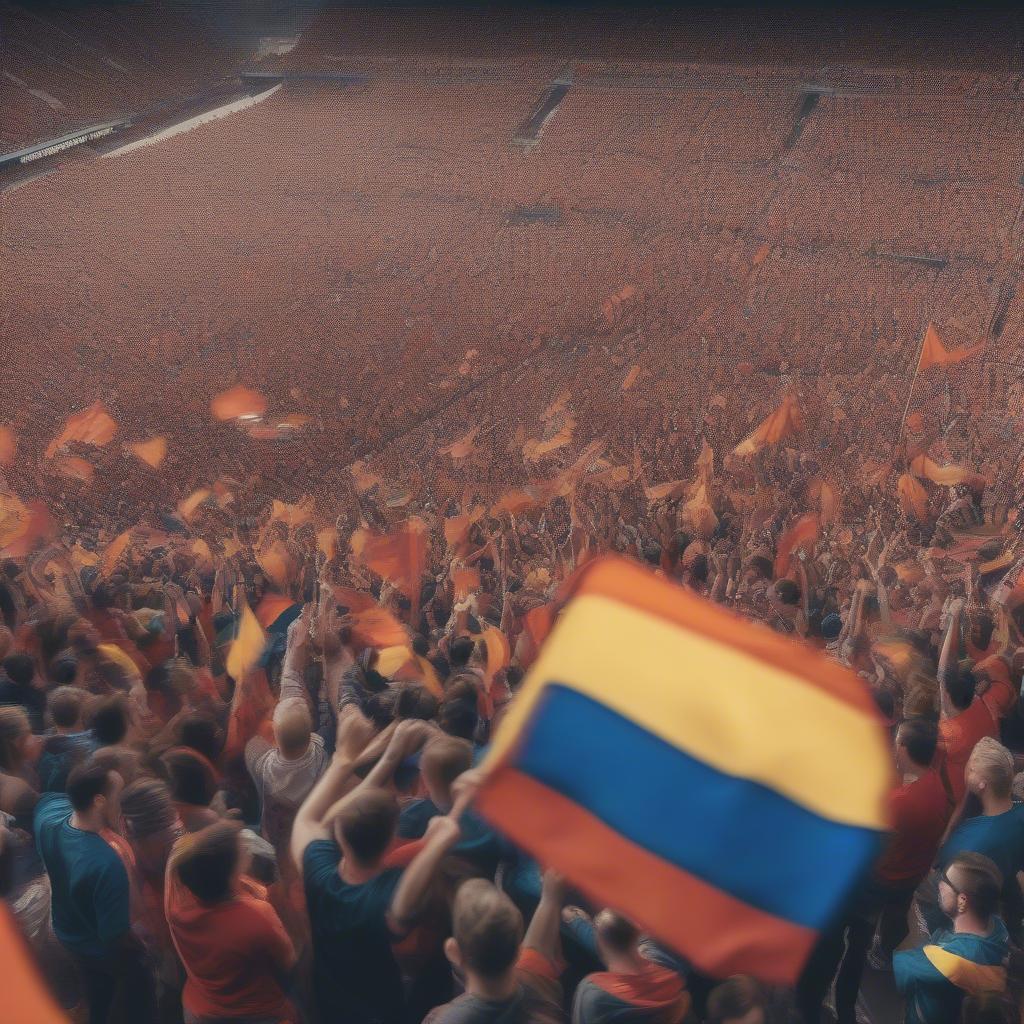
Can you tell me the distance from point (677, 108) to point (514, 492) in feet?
51.5

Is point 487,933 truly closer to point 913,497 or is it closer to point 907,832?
point 907,832

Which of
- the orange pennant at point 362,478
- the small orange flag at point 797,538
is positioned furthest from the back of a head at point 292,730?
the orange pennant at point 362,478

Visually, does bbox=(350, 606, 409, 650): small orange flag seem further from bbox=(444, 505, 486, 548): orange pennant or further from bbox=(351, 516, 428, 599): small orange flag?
bbox=(444, 505, 486, 548): orange pennant

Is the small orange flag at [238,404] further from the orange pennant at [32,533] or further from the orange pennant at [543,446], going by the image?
the orange pennant at [543,446]

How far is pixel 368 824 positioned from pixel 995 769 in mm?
1844

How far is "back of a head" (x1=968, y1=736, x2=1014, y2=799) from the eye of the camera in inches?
132

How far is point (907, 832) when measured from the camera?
3.49m

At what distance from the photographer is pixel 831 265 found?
1792cm

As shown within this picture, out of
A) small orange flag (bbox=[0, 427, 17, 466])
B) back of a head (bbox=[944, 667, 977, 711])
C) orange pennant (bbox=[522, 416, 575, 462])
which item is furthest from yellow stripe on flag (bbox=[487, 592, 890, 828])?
small orange flag (bbox=[0, 427, 17, 466])

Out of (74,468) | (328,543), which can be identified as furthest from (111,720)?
(74,468)

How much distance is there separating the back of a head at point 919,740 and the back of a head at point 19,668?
129 inches

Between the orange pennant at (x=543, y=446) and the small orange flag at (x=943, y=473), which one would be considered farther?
the orange pennant at (x=543, y=446)

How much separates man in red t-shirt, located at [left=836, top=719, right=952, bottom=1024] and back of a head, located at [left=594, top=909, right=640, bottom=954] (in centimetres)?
119

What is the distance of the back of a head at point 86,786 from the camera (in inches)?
123
